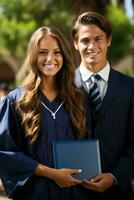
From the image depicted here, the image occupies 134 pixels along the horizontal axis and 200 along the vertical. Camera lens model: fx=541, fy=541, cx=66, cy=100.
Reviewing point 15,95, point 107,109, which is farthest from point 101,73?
point 15,95

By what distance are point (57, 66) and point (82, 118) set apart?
349mm

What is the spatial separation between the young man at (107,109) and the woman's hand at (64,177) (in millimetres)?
174

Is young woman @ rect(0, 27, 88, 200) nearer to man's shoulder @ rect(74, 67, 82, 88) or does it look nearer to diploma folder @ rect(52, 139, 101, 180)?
diploma folder @ rect(52, 139, 101, 180)

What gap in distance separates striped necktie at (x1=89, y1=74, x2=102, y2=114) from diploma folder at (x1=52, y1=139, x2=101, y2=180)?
31 cm

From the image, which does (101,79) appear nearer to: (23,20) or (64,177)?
(64,177)

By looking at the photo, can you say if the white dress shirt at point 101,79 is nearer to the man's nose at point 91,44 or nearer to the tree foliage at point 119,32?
the man's nose at point 91,44

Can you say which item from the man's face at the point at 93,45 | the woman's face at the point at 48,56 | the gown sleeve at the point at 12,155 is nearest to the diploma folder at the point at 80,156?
the gown sleeve at the point at 12,155

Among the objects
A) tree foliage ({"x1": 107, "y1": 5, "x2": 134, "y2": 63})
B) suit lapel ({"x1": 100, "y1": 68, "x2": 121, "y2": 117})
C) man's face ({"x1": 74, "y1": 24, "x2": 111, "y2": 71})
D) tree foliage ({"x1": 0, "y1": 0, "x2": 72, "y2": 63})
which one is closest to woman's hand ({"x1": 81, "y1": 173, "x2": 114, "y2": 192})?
suit lapel ({"x1": 100, "y1": 68, "x2": 121, "y2": 117})

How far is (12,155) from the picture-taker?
314cm

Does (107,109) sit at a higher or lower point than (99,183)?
higher

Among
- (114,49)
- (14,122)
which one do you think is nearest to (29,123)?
Answer: (14,122)

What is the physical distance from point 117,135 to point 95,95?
0.97 feet

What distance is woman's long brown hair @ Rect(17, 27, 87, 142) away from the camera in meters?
3.18

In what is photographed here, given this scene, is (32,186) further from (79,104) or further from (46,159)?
(79,104)
